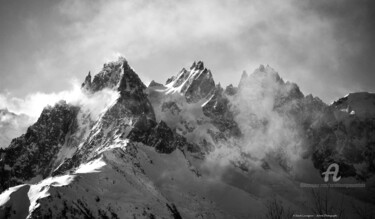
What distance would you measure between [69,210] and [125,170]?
5352cm

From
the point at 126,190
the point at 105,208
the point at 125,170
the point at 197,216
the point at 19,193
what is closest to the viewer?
the point at 19,193

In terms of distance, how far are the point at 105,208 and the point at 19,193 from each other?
68.3 feet

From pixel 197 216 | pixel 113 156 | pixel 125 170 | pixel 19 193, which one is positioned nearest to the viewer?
pixel 19 193

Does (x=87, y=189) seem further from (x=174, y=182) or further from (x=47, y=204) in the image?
(x=174, y=182)

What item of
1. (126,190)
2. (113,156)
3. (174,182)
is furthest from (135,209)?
(174,182)

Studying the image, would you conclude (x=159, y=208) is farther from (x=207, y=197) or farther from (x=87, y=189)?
(x=207, y=197)

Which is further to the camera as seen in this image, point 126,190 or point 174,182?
point 174,182

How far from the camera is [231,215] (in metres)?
190

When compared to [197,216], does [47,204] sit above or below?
above

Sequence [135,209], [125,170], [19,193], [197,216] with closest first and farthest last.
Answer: [19,193]
[135,209]
[125,170]
[197,216]

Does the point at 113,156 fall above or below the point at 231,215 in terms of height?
above

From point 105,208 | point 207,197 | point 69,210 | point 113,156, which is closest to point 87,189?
point 105,208

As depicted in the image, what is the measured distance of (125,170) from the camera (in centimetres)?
13888

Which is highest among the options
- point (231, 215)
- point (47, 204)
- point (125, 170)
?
point (125, 170)
